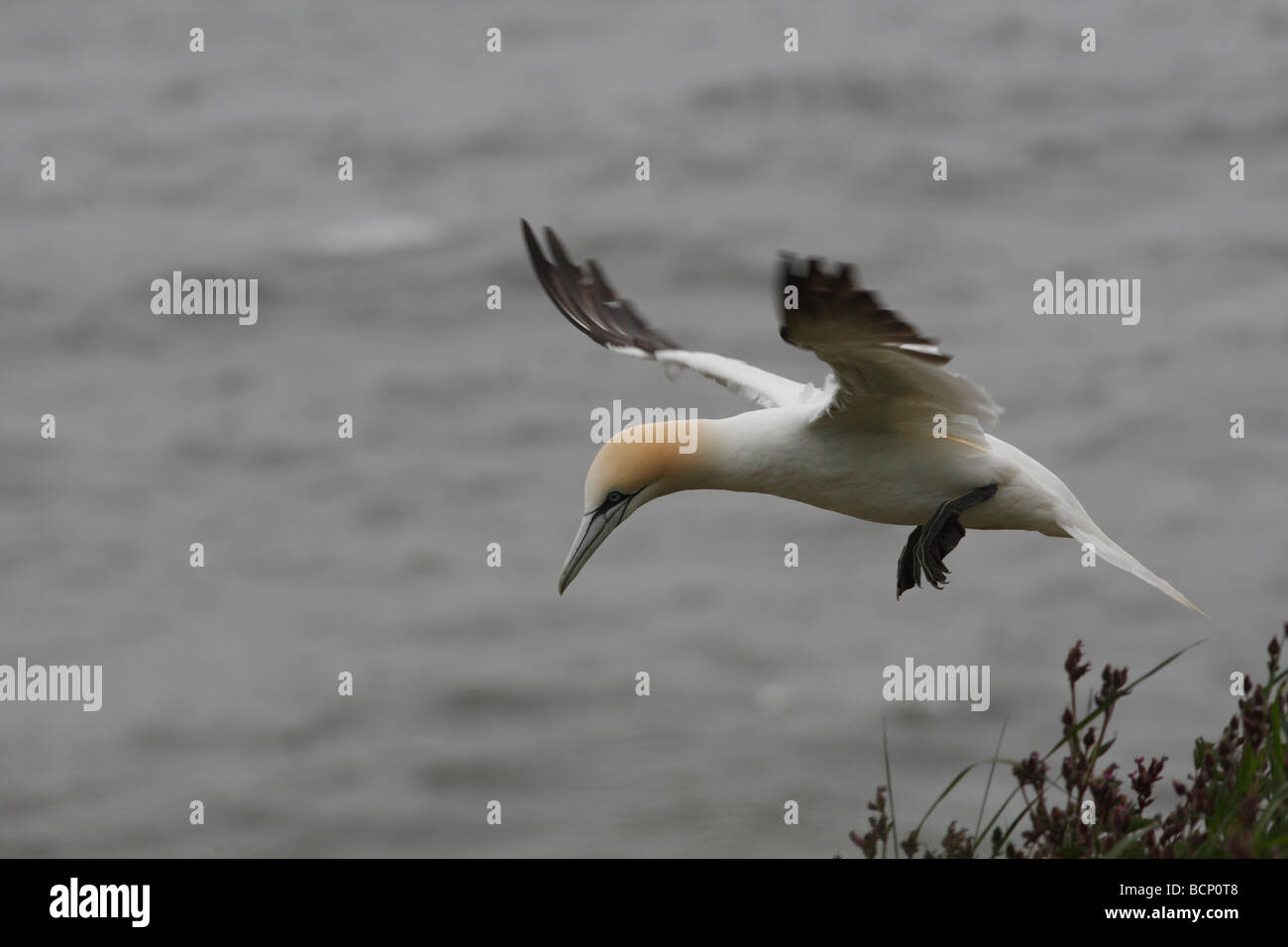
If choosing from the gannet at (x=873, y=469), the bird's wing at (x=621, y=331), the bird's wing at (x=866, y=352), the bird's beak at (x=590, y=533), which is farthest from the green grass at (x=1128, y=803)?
the bird's wing at (x=621, y=331)

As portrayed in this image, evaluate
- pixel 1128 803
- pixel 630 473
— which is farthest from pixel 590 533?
pixel 1128 803

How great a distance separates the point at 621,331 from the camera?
7.75 m

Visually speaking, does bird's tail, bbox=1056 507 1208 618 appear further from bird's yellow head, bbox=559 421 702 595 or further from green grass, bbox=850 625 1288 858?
bird's yellow head, bbox=559 421 702 595

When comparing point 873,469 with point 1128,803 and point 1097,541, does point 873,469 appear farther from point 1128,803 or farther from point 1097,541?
point 1128,803

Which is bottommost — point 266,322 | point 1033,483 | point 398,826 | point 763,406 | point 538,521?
point 398,826

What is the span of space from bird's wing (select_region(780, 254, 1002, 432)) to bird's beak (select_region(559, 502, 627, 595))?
37.7 inches

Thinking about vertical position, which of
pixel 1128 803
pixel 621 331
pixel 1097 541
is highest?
pixel 621 331

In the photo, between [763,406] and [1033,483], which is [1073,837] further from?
[763,406]

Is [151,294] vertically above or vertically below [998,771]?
above

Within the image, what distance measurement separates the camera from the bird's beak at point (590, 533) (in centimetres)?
635

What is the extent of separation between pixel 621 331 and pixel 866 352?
2.24 metres

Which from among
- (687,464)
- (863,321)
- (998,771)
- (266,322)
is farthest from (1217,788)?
(266,322)
